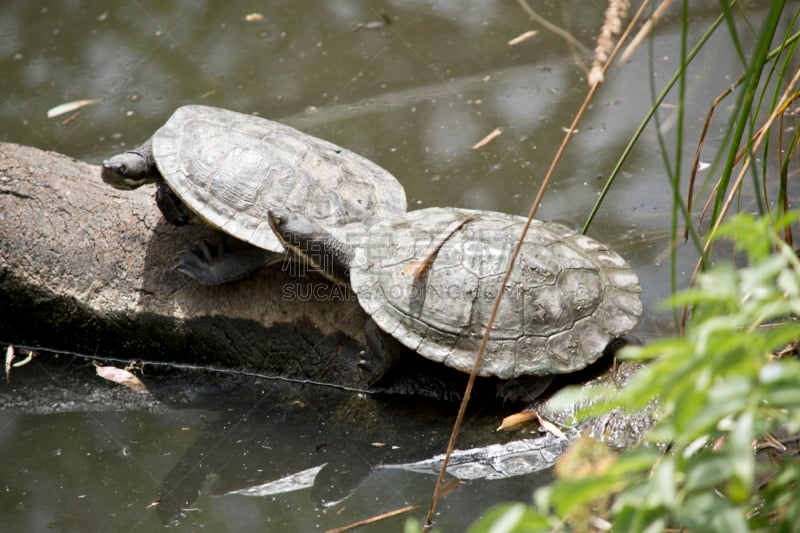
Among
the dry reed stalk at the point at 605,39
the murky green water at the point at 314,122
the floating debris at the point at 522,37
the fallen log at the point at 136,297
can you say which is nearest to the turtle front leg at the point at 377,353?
the fallen log at the point at 136,297

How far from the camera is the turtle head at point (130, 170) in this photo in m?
4.27

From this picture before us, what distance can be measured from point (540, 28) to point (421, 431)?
4210 millimetres

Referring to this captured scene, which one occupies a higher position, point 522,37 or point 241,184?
point 522,37

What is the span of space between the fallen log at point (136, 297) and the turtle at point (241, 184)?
6.9 inches

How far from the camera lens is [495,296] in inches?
139

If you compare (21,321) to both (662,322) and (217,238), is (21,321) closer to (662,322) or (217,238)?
(217,238)

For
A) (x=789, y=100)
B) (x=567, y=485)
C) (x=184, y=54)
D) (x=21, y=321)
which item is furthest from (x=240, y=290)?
(x=184, y=54)

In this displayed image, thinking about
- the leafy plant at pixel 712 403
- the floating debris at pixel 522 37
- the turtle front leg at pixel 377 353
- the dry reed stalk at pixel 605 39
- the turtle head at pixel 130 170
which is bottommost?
the turtle front leg at pixel 377 353

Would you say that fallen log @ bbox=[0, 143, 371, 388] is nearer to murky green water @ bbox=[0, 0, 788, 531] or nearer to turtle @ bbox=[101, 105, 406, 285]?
turtle @ bbox=[101, 105, 406, 285]

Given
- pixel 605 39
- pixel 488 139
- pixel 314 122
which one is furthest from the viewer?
pixel 314 122

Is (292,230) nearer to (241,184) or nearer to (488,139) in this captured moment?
(241,184)

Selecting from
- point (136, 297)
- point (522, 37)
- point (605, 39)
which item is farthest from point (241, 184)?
point (522, 37)

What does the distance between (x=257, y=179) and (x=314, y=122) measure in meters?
1.95

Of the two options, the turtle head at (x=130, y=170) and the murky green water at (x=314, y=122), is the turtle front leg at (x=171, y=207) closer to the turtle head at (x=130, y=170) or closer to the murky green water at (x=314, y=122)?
the turtle head at (x=130, y=170)
